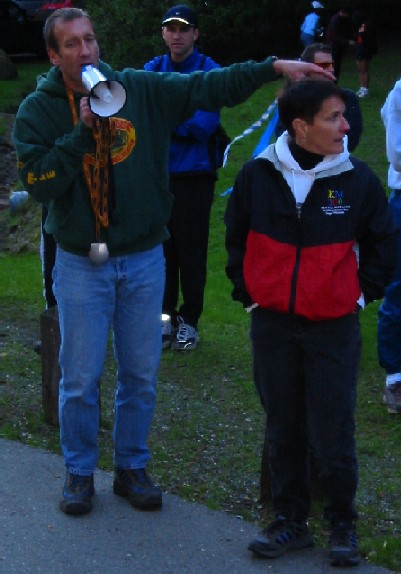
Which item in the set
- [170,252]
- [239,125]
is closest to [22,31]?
[239,125]

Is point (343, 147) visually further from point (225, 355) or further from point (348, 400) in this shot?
point (225, 355)

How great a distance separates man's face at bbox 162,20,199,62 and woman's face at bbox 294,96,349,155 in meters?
3.00

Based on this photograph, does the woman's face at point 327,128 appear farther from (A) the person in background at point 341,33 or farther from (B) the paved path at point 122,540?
(A) the person in background at point 341,33

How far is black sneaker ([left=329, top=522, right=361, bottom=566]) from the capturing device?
431 centimetres

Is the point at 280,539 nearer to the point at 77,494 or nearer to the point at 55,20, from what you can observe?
the point at 77,494

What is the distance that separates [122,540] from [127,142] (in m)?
1.59

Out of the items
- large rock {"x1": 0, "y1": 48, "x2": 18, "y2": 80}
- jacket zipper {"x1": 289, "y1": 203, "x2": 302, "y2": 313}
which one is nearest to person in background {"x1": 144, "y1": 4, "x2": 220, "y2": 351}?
jacket zipper {"x1": 289, "y1": 203, "x2": 302, "y2": 313}

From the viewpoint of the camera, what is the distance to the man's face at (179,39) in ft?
23.2

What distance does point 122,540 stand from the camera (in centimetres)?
457

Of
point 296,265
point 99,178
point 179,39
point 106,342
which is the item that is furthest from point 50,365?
point 179,39

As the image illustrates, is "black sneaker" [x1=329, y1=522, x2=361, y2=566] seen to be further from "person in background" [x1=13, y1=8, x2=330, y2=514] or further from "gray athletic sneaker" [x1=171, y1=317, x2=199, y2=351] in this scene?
"gray athletic sneaker" [x1=171, y1=317, x2=199, y2=351]

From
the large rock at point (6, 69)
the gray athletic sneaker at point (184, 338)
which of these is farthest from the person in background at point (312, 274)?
the large rock at point (6, 69)

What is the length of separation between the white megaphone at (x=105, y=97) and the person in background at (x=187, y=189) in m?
2.61

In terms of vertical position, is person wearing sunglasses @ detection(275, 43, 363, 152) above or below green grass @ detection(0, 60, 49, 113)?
above
